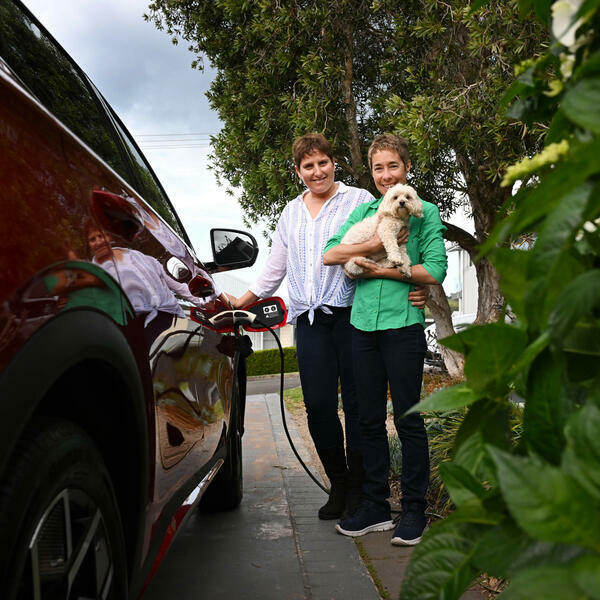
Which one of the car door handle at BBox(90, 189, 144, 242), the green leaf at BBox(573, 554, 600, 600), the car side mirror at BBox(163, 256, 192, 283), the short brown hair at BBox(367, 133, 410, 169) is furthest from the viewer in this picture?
the short brown hair at BBox(367, 133, 410, 169)

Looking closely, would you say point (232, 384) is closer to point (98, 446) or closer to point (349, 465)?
point (349, 465)

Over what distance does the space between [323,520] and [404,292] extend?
1479 mm

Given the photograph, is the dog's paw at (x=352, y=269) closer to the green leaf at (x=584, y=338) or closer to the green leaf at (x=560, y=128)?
the green leaf at (x=560, y=128)

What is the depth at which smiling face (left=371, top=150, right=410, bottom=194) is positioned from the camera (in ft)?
12.7

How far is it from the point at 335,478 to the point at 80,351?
3.01 m

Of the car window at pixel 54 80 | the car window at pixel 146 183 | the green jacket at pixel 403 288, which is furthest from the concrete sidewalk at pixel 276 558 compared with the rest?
the car window at pixel 54 80

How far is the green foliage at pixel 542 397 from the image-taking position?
1.78ft

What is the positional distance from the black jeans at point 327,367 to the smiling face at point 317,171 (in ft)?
2.46

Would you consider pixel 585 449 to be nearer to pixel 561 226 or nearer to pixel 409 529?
pixel 561 226

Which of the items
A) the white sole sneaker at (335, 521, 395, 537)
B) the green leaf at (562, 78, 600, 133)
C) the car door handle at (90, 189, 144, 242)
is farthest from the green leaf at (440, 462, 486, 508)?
the white sole sneaker at (335, 521, 395, 537)

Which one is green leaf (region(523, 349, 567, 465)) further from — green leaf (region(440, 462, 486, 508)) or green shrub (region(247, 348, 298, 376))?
green shrub (region(247, 348, 298, 376))

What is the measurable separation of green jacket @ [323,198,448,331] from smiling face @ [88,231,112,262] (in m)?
2.17

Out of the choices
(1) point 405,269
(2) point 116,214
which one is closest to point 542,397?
(2) point 116,214

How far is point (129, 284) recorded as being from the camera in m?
1.74
